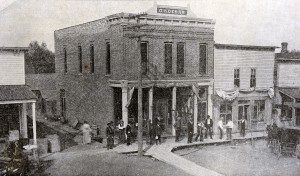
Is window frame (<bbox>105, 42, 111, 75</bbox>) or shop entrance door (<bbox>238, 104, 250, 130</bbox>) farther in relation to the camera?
shop entrance door (<bbox>238, 104, 250, 130</bbox>)

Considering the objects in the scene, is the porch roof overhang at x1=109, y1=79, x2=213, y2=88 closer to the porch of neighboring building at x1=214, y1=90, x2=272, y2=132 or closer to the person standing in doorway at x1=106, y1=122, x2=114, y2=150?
the porch of neighboring building at x1=214, y1=90, x2=272, y2=132

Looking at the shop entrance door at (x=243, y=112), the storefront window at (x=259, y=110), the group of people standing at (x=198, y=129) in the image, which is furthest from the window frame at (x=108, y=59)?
the storefront window at (x=259, y=110)

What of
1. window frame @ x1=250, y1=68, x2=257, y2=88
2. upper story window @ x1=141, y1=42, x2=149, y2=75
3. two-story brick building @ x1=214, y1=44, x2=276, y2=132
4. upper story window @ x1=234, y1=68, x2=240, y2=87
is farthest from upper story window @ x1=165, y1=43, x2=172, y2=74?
window frame @ x1=250, y1=68, x2=257, y2=88

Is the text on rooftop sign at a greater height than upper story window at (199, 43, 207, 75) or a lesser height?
greater

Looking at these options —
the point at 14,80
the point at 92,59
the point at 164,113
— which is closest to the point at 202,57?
the point at 164,113

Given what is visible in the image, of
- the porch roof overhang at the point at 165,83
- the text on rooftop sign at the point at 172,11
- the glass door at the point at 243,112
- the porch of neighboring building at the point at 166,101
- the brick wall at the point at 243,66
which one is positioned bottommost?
the glass door at the point at 243,112

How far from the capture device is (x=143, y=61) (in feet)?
62.3

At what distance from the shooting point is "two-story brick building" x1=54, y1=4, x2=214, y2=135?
18438 mm

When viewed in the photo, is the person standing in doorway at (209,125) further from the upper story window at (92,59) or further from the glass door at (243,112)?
the upper story window at (92,59)

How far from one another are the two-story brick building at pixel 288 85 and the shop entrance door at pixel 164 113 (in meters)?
6.69

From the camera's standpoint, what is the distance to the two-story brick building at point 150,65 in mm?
18438

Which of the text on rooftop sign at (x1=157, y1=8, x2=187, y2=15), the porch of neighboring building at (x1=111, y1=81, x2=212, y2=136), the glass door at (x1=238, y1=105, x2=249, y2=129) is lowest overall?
the glass door at (x1=238, y1=105, x2=249, y2=129)

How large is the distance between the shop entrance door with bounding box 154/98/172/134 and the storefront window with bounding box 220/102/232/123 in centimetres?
321

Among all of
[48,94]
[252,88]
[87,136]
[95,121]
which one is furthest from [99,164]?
[48,94]
